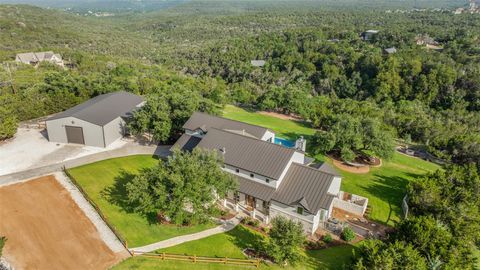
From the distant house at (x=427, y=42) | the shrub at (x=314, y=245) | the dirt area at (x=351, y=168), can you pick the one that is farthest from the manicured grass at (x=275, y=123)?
the distant house at (x=427, y=42)

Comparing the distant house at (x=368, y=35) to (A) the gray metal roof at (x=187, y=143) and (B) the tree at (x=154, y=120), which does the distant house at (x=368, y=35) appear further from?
(A) the gray metal roof at (x=187, y=143)

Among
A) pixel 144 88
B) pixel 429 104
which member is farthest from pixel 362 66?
pixel 144 88

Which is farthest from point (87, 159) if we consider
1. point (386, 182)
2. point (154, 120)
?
point (386, 182)

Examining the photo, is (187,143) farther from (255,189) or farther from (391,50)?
(391,50)

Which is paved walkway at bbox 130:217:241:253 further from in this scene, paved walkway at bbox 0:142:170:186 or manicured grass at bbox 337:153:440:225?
paved walkway at bbox 0:142:170:186

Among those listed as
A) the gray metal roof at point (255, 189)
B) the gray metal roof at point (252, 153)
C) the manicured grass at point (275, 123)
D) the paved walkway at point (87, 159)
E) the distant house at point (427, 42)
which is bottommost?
the manicured grass at point (275, 123)

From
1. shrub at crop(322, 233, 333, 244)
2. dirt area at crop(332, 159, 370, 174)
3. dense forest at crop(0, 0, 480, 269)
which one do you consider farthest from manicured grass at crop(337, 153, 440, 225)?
shrub at crop(322, 233, 333, 244)
